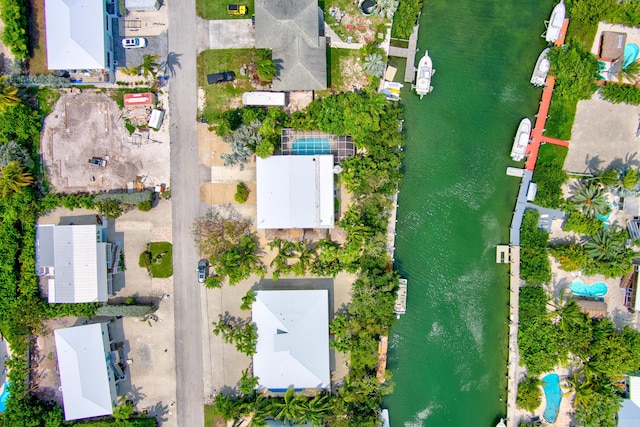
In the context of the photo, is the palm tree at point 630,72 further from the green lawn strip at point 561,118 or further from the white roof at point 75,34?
the white roof at point 75,34

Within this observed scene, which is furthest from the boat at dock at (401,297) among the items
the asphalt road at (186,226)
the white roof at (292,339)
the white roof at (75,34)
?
the white roof at (75,34)

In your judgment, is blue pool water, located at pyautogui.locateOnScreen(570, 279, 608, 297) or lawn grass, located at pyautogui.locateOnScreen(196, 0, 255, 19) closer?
lawn grass, located at pyautogui.locateOnScreen(196, 0, 255, 19)

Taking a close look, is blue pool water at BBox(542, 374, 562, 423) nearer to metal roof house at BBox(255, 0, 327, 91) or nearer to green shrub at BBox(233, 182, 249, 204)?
green shrub at BBox(233, 182, 249, 204)

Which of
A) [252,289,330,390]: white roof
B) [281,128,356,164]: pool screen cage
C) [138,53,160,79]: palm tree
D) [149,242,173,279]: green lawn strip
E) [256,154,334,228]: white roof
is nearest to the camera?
[252,289,330,390]: white roof

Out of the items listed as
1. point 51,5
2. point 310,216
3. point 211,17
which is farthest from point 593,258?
point 51,5

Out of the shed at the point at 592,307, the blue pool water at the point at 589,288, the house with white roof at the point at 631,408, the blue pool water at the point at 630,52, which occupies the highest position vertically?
the blue pool water at the point at 630,52

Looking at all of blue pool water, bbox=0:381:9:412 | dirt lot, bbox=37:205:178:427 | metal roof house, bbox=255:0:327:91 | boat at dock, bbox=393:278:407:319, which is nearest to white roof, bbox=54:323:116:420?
dirt lot, bbox=37:205:178:427

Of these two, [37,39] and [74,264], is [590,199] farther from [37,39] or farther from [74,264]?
[37,39]
